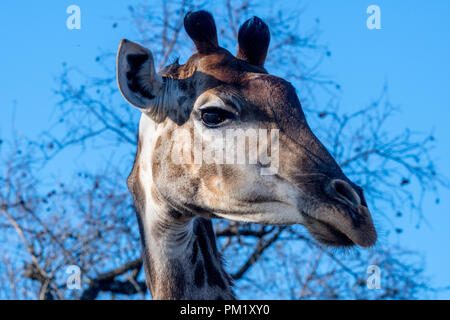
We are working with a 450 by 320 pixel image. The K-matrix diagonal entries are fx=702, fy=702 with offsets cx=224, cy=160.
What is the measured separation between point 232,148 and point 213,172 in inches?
9.1

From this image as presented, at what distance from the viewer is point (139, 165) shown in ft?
19.4

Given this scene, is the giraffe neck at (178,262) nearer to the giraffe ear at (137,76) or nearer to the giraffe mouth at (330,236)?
the giraffe ear at (137,76)

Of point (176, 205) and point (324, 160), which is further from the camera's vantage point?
point (176, 205)

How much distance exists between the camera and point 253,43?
594cm

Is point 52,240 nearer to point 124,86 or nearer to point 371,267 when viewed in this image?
point 371,267

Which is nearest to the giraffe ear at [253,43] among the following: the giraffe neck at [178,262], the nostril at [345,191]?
the giraffe neck at [178,262]

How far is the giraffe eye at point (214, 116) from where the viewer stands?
17.1ft

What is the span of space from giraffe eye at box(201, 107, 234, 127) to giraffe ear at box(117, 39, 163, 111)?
1.67ft

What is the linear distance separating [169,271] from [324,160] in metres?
1.61

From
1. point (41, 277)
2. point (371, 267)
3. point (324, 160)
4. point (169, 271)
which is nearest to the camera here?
point (324, 160)

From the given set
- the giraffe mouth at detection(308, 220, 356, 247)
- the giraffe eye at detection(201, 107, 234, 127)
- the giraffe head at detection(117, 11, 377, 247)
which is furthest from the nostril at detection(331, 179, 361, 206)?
the giraffe eye at detection(201, 107, 234, 127)

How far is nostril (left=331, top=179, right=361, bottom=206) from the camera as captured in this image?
14.8ft
